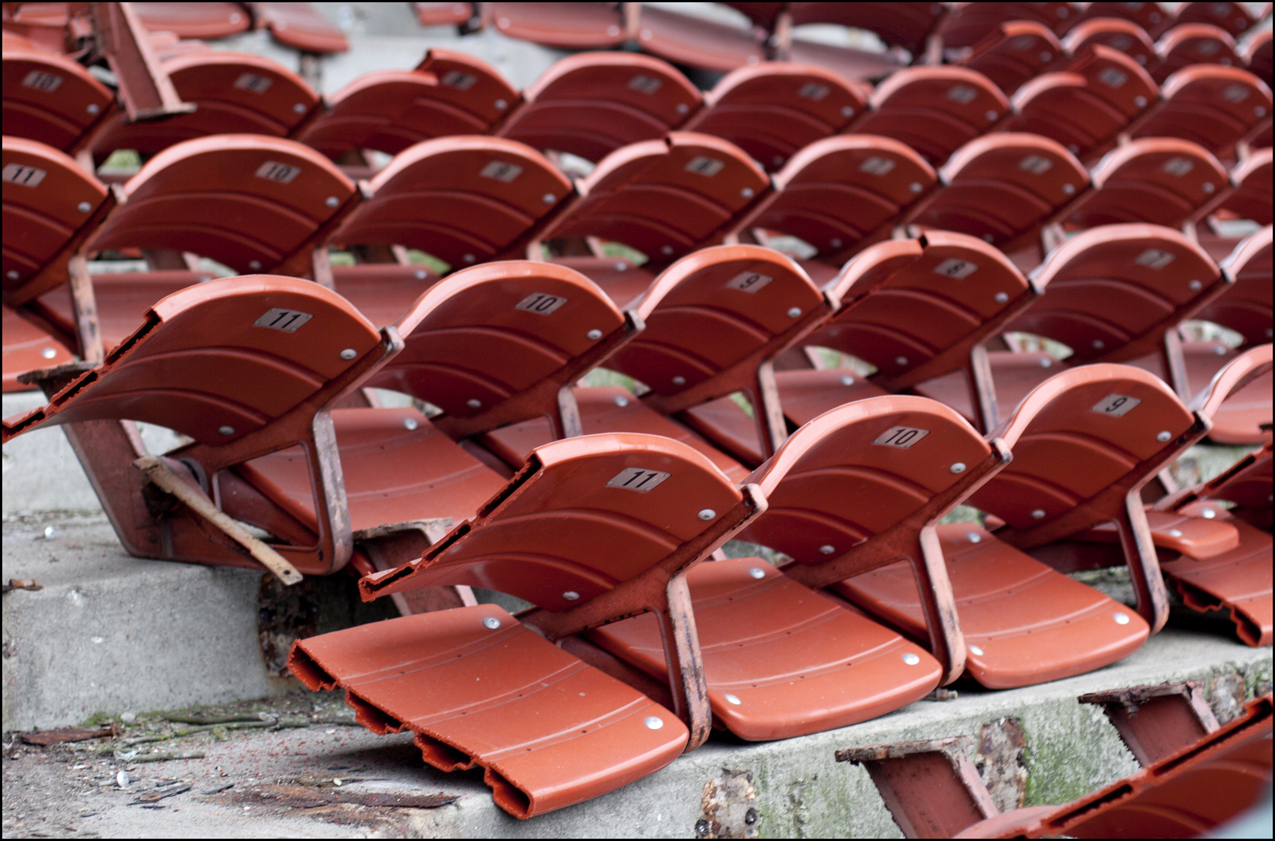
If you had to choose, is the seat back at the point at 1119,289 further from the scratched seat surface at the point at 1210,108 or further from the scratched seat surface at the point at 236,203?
the scratched seat surface at the point at 1210,108

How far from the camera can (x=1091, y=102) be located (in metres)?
2.67

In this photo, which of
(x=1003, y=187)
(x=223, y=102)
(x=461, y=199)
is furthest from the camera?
(x=1003, y=187)

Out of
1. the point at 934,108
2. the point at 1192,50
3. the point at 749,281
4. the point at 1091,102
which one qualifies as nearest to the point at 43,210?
the point at 749,281

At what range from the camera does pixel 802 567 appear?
1390 mm

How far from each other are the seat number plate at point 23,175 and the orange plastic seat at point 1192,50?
112 inches

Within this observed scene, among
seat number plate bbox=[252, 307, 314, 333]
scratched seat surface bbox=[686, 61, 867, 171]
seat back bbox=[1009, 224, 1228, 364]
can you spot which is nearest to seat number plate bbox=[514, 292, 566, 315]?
seat number plate bbox=[252, 307, 314, 333]

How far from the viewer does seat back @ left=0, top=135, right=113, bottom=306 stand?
132 cm

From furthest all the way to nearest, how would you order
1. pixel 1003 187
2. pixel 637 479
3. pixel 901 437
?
1. pixel 1003 187
2. pixel 901 437
3. pixel 637 479

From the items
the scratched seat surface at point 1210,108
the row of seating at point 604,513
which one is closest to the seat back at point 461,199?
the row of seating at point 604,513

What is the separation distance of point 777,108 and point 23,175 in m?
1.45

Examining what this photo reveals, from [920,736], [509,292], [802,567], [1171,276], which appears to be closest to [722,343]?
[802,567]

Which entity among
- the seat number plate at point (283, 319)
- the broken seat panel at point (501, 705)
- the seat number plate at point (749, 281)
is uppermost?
the seat number plate at point (283, 319)

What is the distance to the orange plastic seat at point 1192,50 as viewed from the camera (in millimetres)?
3178

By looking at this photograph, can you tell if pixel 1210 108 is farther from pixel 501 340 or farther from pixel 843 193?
pixel 501 340
